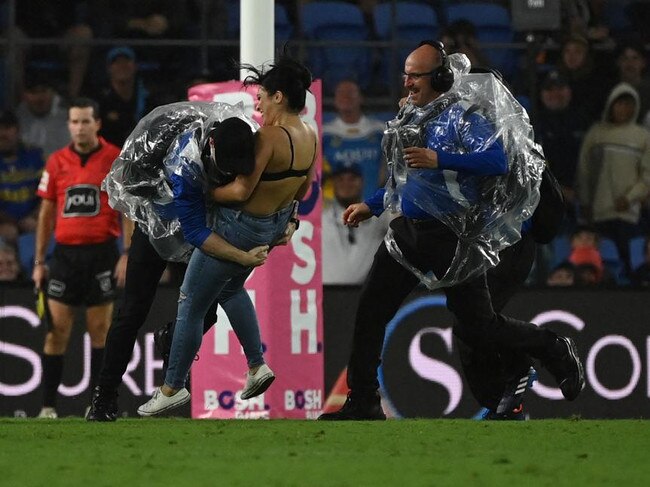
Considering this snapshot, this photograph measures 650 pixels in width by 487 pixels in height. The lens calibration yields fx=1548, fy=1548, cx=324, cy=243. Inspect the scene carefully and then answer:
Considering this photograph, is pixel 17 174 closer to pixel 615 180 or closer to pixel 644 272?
pixel 615 180

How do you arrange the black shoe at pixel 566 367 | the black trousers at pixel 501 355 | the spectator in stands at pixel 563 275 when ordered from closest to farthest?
the black shoe at pixel 566 367, the black trousers at pixel 501 355, the spectator in stands at pixel 563 275

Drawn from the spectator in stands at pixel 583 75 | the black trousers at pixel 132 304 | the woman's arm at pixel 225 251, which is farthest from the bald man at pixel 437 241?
the spectator in stands at pixel 583 75

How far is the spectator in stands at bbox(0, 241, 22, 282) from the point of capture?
11609 mm

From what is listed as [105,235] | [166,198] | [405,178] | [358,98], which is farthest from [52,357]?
[358,98]

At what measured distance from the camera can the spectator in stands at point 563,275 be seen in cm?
1191

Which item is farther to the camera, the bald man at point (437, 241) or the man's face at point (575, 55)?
the man's face at point (575, 55)

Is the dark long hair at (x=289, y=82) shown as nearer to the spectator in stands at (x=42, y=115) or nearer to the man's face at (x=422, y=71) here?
the man's face at (x=422, y=71)

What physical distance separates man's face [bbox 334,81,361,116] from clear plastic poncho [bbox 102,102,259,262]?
474 centimetres

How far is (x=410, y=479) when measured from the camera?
530 centimetres

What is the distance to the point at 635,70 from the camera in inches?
522

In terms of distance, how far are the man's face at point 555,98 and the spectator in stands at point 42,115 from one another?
393 cm

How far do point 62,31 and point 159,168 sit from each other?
18.8ft

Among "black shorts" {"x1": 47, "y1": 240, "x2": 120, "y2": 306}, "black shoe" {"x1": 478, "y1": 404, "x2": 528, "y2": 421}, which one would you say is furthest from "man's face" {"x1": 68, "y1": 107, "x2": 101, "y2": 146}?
"black shoe" {"x1": 478, "y1": 404, "x2": 528, "y2": 421}

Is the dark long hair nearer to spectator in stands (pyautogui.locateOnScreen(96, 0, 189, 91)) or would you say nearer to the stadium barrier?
the stadium barrier
